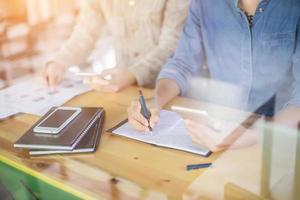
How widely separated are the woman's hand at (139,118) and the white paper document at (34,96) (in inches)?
10.3

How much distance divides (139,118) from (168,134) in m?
0.09

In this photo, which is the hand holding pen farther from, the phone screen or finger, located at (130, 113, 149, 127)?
the phone screen

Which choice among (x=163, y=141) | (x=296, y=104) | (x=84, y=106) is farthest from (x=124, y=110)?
(x=296, y=104)

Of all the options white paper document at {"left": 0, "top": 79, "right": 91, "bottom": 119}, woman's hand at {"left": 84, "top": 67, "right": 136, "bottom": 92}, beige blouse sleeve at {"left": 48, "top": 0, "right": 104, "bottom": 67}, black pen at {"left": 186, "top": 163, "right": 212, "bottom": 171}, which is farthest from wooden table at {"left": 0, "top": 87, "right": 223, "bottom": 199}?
beige blouse sleeve at {"left": 48, "top": 0, "right": 104, "bottom": 67}

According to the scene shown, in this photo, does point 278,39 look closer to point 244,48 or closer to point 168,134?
point 244,48

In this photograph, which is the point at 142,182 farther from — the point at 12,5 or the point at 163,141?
the point at 12,5

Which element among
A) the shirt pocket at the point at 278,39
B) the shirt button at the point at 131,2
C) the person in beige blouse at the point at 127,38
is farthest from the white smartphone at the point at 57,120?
the shirt pocket at the point at 278,39

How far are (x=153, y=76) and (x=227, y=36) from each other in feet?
0.95

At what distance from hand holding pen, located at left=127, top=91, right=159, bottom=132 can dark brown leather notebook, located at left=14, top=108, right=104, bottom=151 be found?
11 centimetres

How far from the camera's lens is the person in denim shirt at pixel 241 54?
3.45 feet

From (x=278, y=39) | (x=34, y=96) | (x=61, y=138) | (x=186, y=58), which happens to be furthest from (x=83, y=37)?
(x=278, y=39)

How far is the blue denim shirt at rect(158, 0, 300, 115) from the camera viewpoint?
1.07 metres

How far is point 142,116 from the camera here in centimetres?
104

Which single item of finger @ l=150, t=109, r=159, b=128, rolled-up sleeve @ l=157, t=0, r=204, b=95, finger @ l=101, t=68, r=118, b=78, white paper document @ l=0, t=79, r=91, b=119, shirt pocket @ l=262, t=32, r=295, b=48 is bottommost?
white paper document @ l=0, t=79, r=91, b=119
